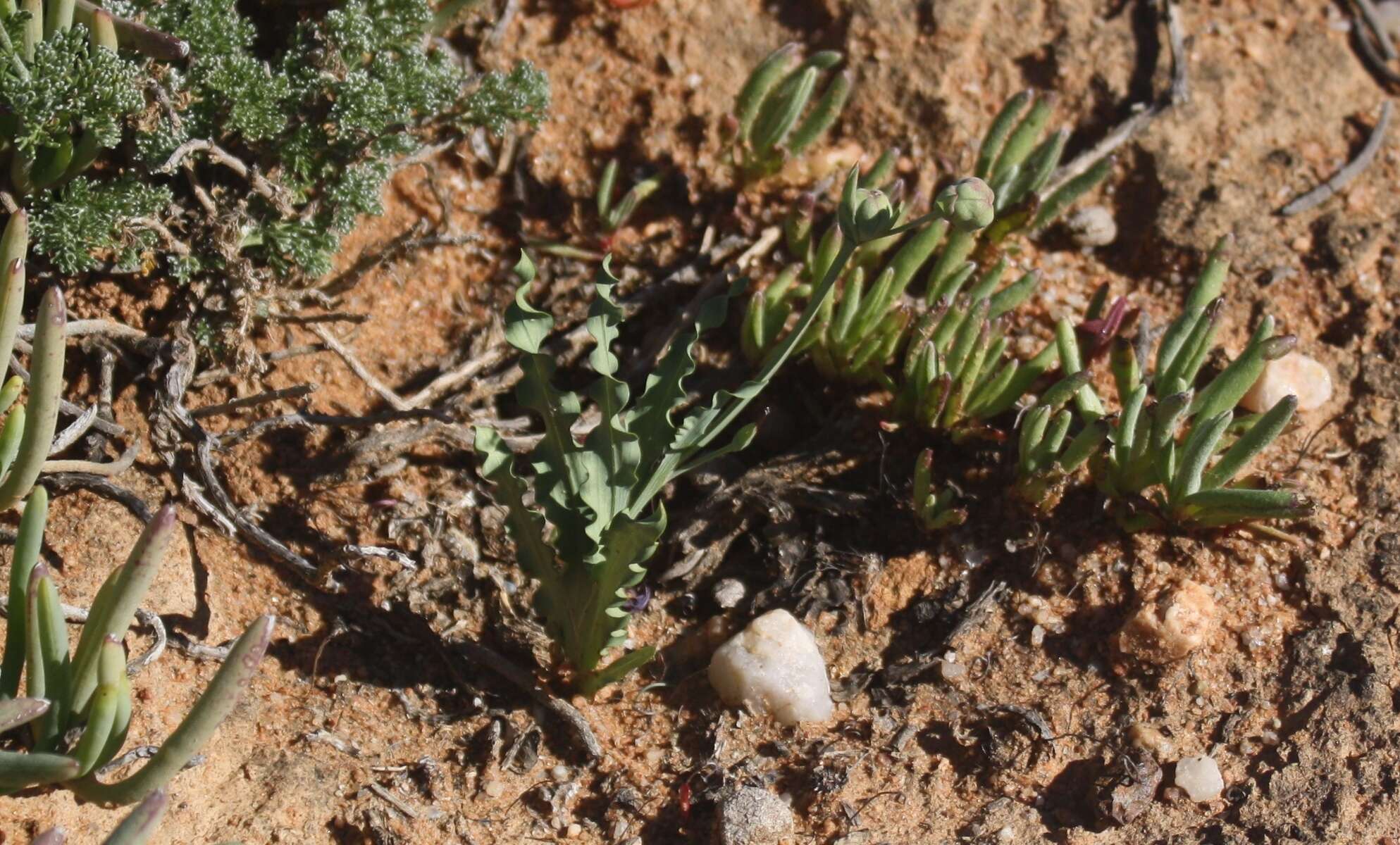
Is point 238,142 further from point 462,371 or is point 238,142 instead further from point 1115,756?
point 1115,756

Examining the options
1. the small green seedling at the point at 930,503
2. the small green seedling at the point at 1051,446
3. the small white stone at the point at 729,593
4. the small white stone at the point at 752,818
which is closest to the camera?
the small white stone at the point at 752,818

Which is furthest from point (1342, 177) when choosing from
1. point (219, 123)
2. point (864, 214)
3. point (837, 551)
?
point (219, 123)

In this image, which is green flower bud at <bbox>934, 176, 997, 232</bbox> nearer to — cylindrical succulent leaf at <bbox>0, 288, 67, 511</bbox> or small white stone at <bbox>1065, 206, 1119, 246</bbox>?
small white stone at <bbox>1065, 206, 1119, 246</bbox>

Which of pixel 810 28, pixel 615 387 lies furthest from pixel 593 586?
pixel 810 28

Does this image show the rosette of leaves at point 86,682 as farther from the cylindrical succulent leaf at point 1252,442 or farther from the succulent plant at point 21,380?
the cylindrical succulent leaf at point 1252,442

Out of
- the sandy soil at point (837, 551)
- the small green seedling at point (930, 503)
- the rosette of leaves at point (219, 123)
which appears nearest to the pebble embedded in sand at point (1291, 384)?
the sandy soil at point (837, 551)

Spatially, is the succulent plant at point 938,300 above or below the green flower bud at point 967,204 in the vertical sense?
below

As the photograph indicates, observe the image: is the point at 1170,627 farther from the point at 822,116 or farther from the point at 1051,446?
the point at 822,116
